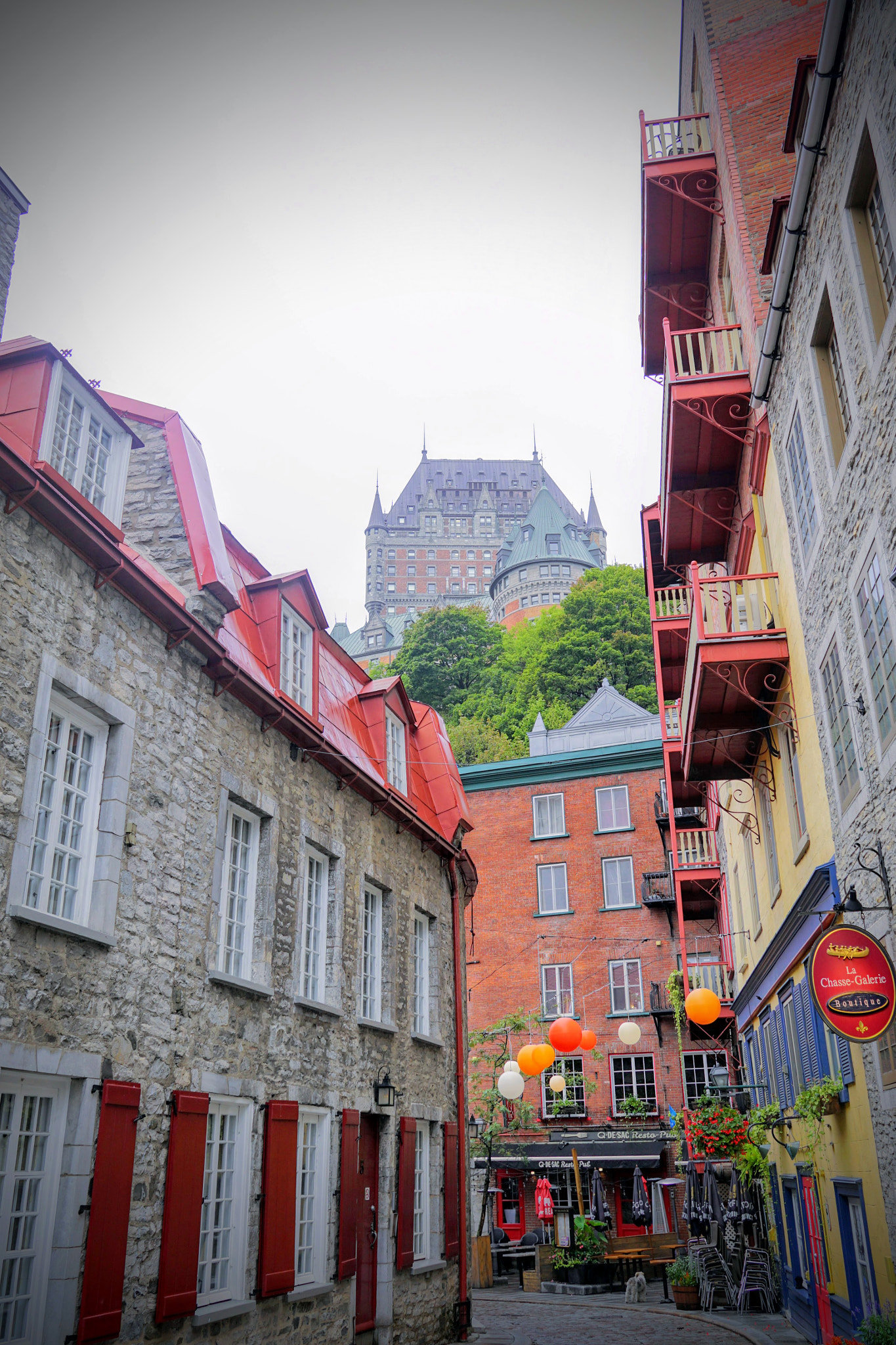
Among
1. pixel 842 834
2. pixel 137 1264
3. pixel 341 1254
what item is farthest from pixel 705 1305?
pixel 137 1264

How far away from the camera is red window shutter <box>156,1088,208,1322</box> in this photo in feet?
27.8

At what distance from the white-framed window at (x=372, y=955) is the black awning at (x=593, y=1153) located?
636 inches

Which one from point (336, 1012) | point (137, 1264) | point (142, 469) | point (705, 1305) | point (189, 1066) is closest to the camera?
point (137, 1264)

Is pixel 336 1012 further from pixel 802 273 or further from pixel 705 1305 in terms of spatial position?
pixel 705 1305

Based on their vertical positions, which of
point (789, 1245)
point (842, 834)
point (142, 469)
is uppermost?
point (142, 469)

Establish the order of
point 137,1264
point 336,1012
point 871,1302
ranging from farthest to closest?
point 336,1012 → point 871,1302 → point 137,1264

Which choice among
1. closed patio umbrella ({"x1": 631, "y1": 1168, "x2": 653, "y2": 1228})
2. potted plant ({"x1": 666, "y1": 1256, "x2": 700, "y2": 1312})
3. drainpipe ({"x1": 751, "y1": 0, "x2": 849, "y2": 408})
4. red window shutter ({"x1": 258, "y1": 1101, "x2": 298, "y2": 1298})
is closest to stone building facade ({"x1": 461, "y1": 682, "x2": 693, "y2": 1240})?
closed patio umbrella ({"x1": 631, "y1": 1168, "x2": 653, "y2": 1228})

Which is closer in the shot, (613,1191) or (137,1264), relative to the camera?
(137,1264)

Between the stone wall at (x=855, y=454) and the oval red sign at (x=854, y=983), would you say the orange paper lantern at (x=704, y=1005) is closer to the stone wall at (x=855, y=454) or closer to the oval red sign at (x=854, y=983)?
the stone wall at (x=855, y=454)

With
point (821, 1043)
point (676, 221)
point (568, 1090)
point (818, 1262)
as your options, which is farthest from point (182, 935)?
point (568, 1090)

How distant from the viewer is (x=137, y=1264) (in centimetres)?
822

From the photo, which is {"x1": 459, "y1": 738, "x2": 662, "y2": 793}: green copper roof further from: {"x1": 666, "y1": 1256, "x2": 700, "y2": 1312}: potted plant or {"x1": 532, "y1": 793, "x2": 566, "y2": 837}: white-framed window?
{"x1": 666, "y1": 1256, "x2": 700, "y2": 1312}: potted plant

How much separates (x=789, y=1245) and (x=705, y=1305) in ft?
11.5

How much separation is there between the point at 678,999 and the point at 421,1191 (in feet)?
41.6
